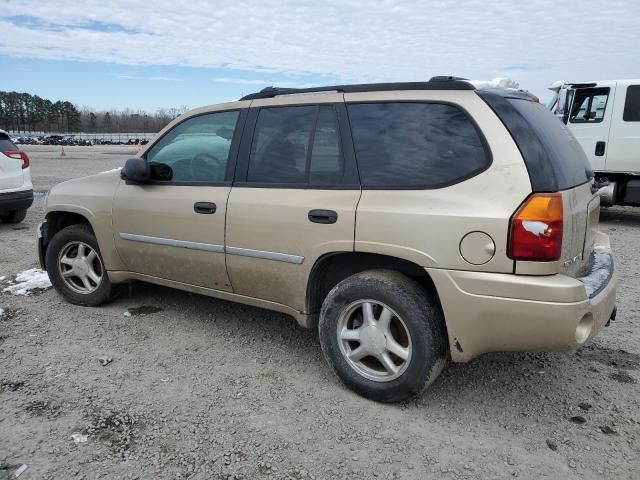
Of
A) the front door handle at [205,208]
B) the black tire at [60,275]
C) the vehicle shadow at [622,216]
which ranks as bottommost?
the vehicle shadow at [622,216]

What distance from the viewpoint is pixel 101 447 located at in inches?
108

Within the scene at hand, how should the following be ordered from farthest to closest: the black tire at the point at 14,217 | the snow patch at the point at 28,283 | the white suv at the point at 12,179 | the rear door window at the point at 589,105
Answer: the rear door window at the point at 589,105, the black tire at the point at 14,217, the white suv at the point at 12,179, the snow patch at the point at 28,283

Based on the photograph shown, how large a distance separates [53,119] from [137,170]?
463ft

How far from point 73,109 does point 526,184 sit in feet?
464

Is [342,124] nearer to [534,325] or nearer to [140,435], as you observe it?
[534,325]

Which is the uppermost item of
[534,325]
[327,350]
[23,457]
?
[534,325]

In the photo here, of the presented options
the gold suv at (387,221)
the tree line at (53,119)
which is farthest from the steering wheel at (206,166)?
the tree line at (53,119)

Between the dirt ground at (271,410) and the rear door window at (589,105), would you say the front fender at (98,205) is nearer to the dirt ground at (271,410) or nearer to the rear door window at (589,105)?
the dirt ground at (271,410)

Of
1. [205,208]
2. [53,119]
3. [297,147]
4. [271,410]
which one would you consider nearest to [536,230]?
[297,147]

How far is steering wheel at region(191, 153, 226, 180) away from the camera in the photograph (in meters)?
3.86

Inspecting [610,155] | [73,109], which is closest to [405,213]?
[610,155]

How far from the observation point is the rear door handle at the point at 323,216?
3195mm

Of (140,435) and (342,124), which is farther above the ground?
(342,124)

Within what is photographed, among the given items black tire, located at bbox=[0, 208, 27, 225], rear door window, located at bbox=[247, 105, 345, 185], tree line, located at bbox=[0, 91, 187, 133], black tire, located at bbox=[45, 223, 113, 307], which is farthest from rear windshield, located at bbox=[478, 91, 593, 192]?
tree line, located at bbox=[0, 91, 187, 133]
